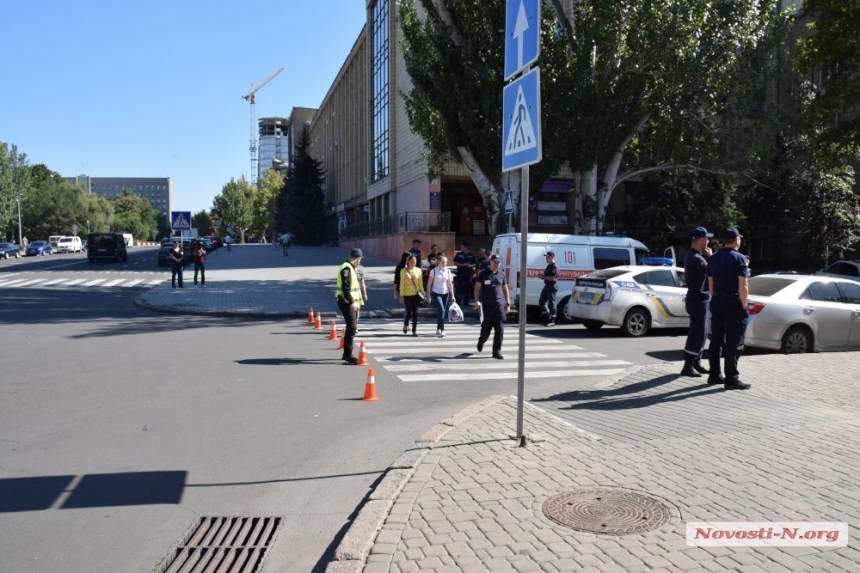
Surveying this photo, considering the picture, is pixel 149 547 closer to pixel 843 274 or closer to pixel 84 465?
pixel 84 465

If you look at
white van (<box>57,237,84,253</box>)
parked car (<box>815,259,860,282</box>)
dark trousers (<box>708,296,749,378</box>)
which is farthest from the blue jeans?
white van (<box>57,237,84,253</box>)

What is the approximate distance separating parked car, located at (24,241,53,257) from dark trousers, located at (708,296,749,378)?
74.0m

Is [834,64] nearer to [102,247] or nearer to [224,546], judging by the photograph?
[224,546]

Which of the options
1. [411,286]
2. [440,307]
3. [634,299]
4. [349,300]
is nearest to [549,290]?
[634,299]

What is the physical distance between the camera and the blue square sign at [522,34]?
548 centimetres

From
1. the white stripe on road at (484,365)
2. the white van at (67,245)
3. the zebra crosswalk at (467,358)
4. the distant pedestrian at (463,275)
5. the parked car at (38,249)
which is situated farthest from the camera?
the white van at (67,245)

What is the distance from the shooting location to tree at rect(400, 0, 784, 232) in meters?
A: 21.2

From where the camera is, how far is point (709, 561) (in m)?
3.69

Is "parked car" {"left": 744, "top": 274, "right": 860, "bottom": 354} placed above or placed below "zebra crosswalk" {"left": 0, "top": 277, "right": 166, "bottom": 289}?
→ above

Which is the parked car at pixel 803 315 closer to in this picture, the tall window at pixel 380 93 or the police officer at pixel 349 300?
the police officer at pixel 349 300

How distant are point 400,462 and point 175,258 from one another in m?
21.4

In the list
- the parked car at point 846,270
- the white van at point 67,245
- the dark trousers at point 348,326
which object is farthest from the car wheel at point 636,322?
the white van at point 67,245

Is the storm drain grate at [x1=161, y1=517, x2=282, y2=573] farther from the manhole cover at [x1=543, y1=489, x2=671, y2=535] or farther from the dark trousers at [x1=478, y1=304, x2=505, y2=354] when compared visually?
the dark trousers at [x1=478, y1=304, x2=505, y2=354]

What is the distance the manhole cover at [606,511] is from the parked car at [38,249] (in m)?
75.7
